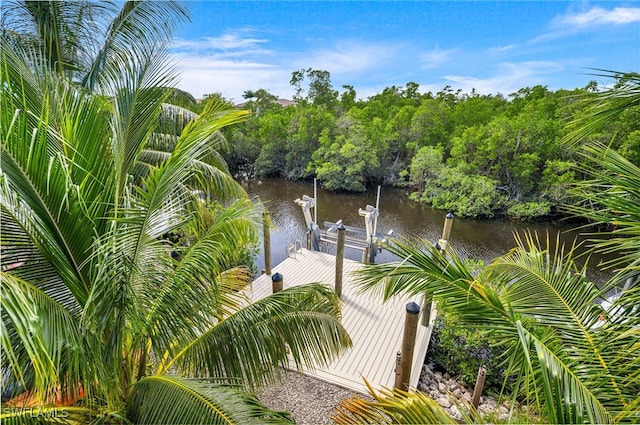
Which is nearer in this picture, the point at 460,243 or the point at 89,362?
the point at 89,362

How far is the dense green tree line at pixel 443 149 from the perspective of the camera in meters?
13.4

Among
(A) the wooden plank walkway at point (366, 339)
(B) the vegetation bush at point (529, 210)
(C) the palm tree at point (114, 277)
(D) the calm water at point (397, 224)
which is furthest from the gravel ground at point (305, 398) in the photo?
(B) the vegetation bush at point (529, 210)

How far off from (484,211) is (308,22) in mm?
13130

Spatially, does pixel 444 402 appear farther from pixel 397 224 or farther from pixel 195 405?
pixel 397 224

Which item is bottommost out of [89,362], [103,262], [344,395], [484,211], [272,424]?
[344,395]

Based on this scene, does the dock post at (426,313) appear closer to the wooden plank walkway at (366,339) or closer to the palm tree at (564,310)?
the wooden plank walkway at (366,339)

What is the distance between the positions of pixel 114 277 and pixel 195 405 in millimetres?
841

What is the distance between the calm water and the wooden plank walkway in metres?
2.60

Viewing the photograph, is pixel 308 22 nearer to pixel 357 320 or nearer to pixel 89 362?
pixel 89 362

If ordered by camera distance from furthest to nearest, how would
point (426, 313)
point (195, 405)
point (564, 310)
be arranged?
point (426, 313) → point (564, 310) → point (195, 405)

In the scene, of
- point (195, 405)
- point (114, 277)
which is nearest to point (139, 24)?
point (114, 277)

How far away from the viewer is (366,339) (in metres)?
5.32

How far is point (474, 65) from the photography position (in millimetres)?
3854

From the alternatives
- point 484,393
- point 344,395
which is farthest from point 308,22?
point 484,393
